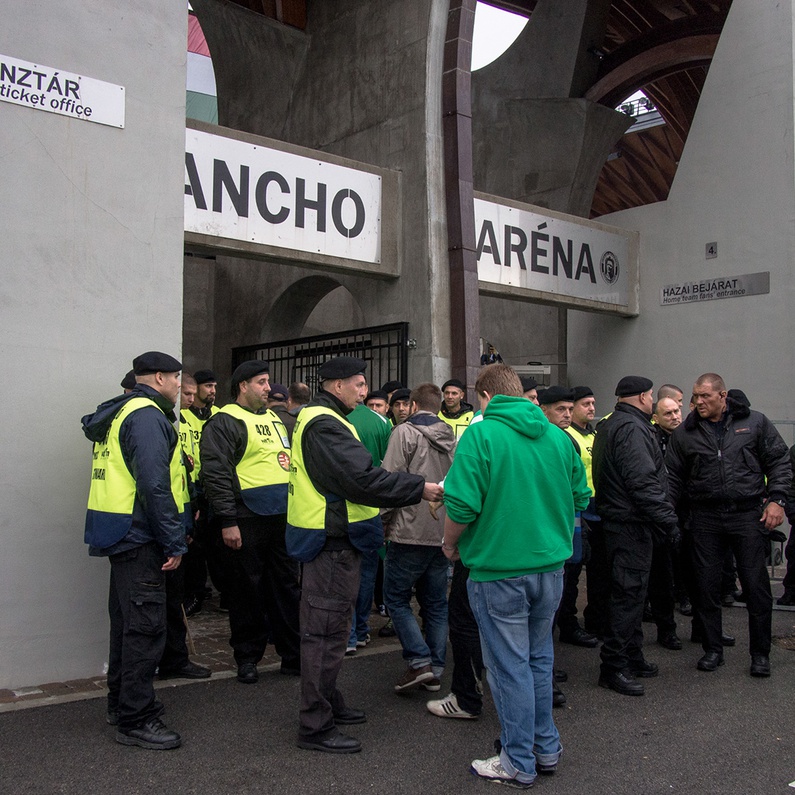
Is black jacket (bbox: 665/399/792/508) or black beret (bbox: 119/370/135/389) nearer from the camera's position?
black beret (bbox: 119/370/135/389)

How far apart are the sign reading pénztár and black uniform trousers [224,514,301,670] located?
871 centimetres

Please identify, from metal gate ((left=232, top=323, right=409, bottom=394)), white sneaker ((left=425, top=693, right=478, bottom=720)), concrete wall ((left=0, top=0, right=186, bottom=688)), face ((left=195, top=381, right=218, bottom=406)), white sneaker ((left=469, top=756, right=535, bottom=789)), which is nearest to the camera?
white sneaker ((left=469, top=756, right=535, bottom=789))

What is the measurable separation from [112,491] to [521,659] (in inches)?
87.9

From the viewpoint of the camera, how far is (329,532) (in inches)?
177

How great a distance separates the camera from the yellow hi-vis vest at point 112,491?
4504mm

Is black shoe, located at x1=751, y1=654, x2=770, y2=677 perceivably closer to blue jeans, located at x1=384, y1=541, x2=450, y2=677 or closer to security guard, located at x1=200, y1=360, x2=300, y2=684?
blue jeans, located at x1=384, y1=541, x2=450, y2=677

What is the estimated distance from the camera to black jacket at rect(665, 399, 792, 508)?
6.05 meters

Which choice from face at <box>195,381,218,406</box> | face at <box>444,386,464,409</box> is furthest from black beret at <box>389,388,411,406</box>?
face at <box>195,381,218,406</box>

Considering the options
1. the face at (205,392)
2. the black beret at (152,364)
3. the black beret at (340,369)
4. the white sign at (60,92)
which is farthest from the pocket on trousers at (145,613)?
the face at (205,392)

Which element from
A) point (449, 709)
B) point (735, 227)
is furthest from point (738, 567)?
point (735, 227)

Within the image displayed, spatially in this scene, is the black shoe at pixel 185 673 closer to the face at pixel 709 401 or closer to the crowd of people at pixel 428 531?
the crowd of people at pixel 428 531

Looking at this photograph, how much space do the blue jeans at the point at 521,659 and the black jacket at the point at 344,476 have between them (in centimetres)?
59

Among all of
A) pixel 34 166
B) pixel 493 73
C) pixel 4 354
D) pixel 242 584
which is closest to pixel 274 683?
pixel 242 584

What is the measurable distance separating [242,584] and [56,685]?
1272mm
